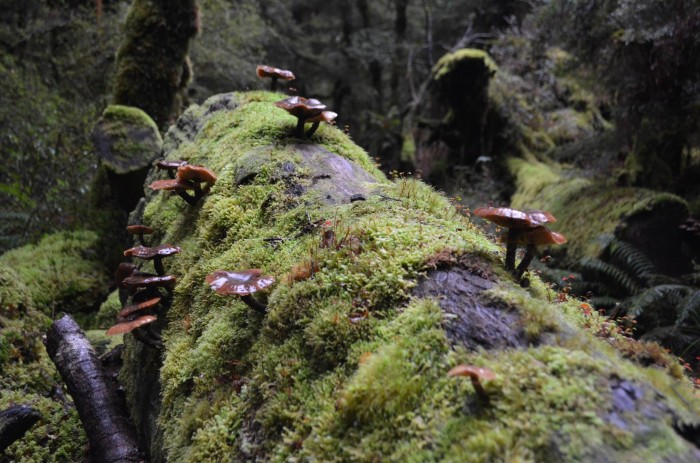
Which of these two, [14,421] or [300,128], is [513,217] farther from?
[14,421]

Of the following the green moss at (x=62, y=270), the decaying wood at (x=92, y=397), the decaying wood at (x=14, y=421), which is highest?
the decaying wood at (x=14, y=421)

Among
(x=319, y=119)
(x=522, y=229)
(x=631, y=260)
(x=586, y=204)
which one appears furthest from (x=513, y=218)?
(x=586, y=204)

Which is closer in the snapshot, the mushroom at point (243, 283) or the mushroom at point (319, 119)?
the mushroom at point (243, 283)

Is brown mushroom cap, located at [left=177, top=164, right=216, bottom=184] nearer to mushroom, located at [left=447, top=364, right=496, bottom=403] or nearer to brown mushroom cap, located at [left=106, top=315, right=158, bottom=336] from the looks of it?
brown mushroom cap, located at [left=106, top=315, right=158, bottom=336]

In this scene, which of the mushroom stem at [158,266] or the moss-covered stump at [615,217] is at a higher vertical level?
the moss-covered stump at [615,217]

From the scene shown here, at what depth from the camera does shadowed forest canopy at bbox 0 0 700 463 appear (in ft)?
6.25

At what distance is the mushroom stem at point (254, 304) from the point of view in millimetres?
2850

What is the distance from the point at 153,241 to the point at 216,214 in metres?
1.55

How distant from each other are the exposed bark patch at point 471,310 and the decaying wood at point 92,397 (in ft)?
8.66

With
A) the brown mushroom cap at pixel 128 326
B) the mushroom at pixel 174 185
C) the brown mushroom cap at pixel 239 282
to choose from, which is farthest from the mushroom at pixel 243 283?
the mushroom at pixel 174 185

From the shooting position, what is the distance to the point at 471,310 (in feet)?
7.42

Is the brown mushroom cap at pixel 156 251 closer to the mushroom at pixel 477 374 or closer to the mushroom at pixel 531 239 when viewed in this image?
the mushroom at pixel 531 239

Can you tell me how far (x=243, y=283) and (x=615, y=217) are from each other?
656cm

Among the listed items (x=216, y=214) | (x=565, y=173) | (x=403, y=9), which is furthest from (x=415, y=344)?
(x=403, y=9)
